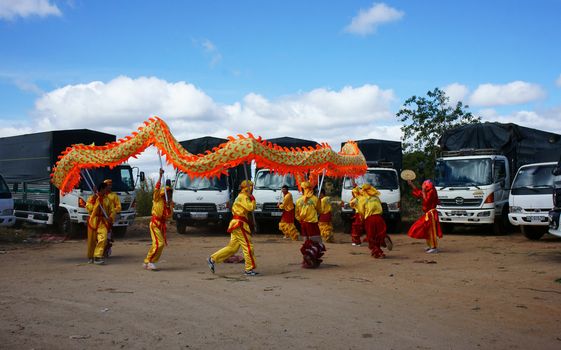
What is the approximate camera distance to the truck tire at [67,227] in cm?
1631

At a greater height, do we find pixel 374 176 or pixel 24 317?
pixel 374 176

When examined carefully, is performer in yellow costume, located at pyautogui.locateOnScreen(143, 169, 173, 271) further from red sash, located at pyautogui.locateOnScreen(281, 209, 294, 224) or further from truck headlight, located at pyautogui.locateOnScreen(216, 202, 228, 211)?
truck headlight, located at pyautogui.locateOnScreen(216, 202, 228, 211)

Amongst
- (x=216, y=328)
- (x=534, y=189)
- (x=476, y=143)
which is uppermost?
(x=476, y=143)

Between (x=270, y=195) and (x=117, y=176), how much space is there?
4.73m

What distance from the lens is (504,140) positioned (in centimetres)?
1691

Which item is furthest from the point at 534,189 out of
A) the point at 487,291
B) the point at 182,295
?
the point at 182,295

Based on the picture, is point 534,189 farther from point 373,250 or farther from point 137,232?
point 137,232

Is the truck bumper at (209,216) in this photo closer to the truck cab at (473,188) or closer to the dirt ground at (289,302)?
the dirt ground at (289,302)

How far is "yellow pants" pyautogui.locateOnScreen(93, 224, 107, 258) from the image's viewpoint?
11.3m

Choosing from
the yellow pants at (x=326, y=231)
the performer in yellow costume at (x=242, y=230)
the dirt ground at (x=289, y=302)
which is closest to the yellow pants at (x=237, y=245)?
the performer in yellow costume at (x=242, y=230)

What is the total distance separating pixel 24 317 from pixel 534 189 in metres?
12.3

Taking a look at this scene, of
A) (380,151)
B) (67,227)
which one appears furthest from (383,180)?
(67,227)

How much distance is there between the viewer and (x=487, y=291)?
318 inches

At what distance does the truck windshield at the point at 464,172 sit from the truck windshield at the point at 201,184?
663 centimetres
